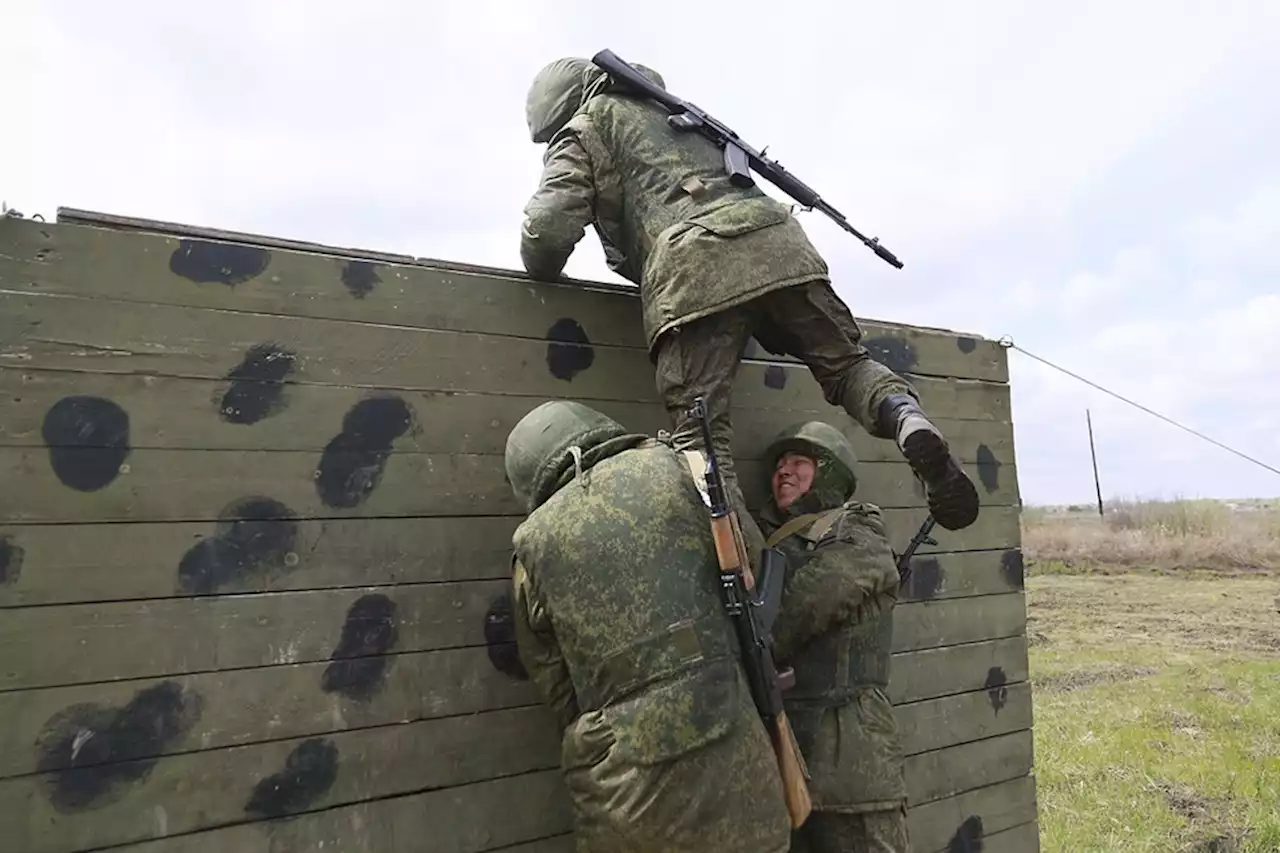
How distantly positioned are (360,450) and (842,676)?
153 centimetres

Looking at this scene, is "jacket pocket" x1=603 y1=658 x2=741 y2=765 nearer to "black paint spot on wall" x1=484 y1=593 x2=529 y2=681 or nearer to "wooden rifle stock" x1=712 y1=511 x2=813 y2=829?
"wooden rifle stock" x1=712 y1=511 x2=813 y2=829

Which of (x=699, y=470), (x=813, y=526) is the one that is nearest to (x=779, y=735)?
(x=699, y=470)

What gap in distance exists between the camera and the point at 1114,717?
7863 mm

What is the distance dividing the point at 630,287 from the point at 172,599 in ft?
5.42

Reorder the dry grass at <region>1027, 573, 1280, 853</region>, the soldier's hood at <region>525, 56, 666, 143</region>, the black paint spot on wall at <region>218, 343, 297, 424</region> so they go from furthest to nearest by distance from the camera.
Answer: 1. the dry grass at <region>1027, 573, 1280, 853</region>
2. the soldier's hood at <region>525, 56, 666, 143</region>
3. the black paint spot on wall at <region>218, 343, 297, 424</region>

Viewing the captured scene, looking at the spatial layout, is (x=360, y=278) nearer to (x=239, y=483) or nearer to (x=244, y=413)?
(x=244, y=413)

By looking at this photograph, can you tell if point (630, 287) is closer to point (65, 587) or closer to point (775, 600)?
point (775, 600)

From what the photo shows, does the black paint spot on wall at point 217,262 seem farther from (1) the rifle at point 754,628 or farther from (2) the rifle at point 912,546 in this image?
(2) the rifle at point 912,546

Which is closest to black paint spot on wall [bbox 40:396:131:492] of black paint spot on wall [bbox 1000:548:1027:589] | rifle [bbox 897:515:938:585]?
rifle [bbox 897:515:938:585]

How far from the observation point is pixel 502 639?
9.21ft

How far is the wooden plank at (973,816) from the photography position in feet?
11.9

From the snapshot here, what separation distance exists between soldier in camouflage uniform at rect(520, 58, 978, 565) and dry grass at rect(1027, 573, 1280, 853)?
3.35m

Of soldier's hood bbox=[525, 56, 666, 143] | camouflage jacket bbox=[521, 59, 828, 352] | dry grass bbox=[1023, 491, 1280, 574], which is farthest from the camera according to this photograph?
dry grass bbox=[1023, 491, 1280, 574]

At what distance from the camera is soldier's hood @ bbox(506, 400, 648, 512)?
8.35 feet
